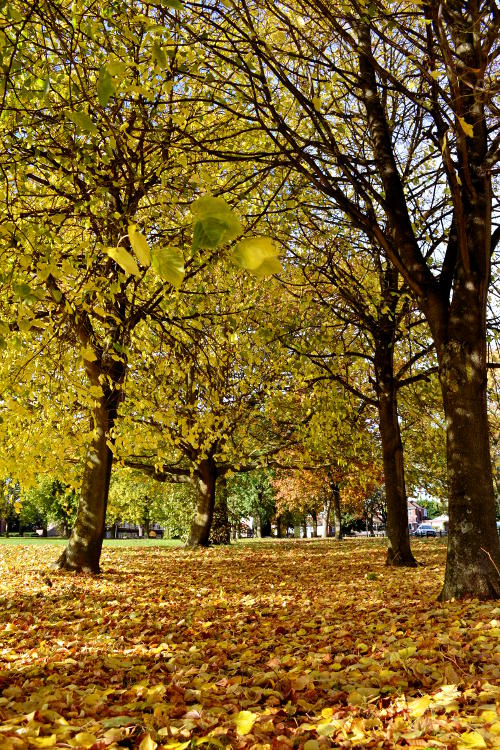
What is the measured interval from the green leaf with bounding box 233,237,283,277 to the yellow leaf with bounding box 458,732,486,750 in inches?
87.6

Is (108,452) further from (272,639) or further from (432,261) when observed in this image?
(432,261)

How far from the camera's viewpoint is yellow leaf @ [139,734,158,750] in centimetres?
237

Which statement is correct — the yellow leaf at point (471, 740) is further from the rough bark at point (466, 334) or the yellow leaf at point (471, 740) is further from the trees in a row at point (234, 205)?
the rough bark at point (466, 334)

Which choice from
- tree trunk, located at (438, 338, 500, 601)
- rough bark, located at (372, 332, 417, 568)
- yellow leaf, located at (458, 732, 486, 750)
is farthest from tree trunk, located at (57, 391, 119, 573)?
yellow leaf, located at (458, 732, 486, 750)

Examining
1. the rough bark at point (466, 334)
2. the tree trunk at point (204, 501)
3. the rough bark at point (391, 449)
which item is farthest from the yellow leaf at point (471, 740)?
the tree trunk at point (204, 501)

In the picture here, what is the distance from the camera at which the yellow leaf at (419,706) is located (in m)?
2.69

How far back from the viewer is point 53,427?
11422 millimetres

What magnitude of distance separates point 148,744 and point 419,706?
1.37m

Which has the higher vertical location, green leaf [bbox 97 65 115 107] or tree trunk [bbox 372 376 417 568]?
green leaf [bbox 97 65 115 107]

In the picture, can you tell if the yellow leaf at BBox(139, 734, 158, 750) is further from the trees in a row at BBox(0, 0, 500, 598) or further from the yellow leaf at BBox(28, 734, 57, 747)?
the trees in a row at BBox(0, 0, 500, 598)

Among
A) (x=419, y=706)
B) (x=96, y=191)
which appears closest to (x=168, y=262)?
(x=419, y=706)

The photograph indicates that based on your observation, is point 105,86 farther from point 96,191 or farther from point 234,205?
point 234,205

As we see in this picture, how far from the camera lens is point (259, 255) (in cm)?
124

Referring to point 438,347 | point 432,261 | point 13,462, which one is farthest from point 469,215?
point 13,462
